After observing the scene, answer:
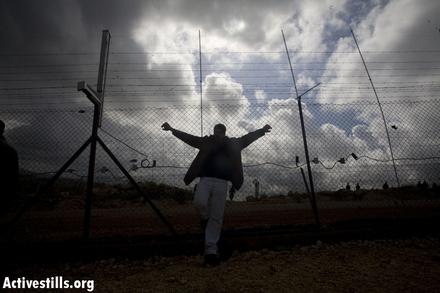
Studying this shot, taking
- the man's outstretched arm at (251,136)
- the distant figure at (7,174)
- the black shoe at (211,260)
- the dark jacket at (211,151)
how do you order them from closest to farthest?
the distant figure at (7,174) < the black shoe at (211,260) < the dark jacket at (211,151) < the man's outstretched arm at (251,136)

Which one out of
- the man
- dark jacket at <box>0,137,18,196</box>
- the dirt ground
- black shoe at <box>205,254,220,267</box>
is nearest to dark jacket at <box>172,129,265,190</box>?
the man

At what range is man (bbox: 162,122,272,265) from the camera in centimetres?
333

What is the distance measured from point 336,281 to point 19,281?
3.39 metres

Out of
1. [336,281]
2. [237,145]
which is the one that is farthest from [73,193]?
[336,281]

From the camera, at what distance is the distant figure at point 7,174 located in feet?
9.10

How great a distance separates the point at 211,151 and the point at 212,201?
681 millimetres

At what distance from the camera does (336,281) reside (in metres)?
2.65

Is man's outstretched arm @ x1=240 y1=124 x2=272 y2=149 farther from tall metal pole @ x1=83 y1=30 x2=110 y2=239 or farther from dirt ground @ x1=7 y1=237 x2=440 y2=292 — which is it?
tall metal pole @ x1=83 y1=30 x2=110 y2=239

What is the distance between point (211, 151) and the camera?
11.7 feet

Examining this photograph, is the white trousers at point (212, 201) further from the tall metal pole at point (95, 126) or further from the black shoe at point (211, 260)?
the tall metal pole at point (95, 126)

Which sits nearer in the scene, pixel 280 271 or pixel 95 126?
pixel 280 271

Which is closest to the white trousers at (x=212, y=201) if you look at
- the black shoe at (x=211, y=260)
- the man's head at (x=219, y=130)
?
the black shoe at (x=211, y=260)

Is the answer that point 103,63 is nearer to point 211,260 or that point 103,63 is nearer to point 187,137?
point 187,137

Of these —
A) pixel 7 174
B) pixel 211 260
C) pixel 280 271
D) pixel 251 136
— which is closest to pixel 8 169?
pixel 7 174
